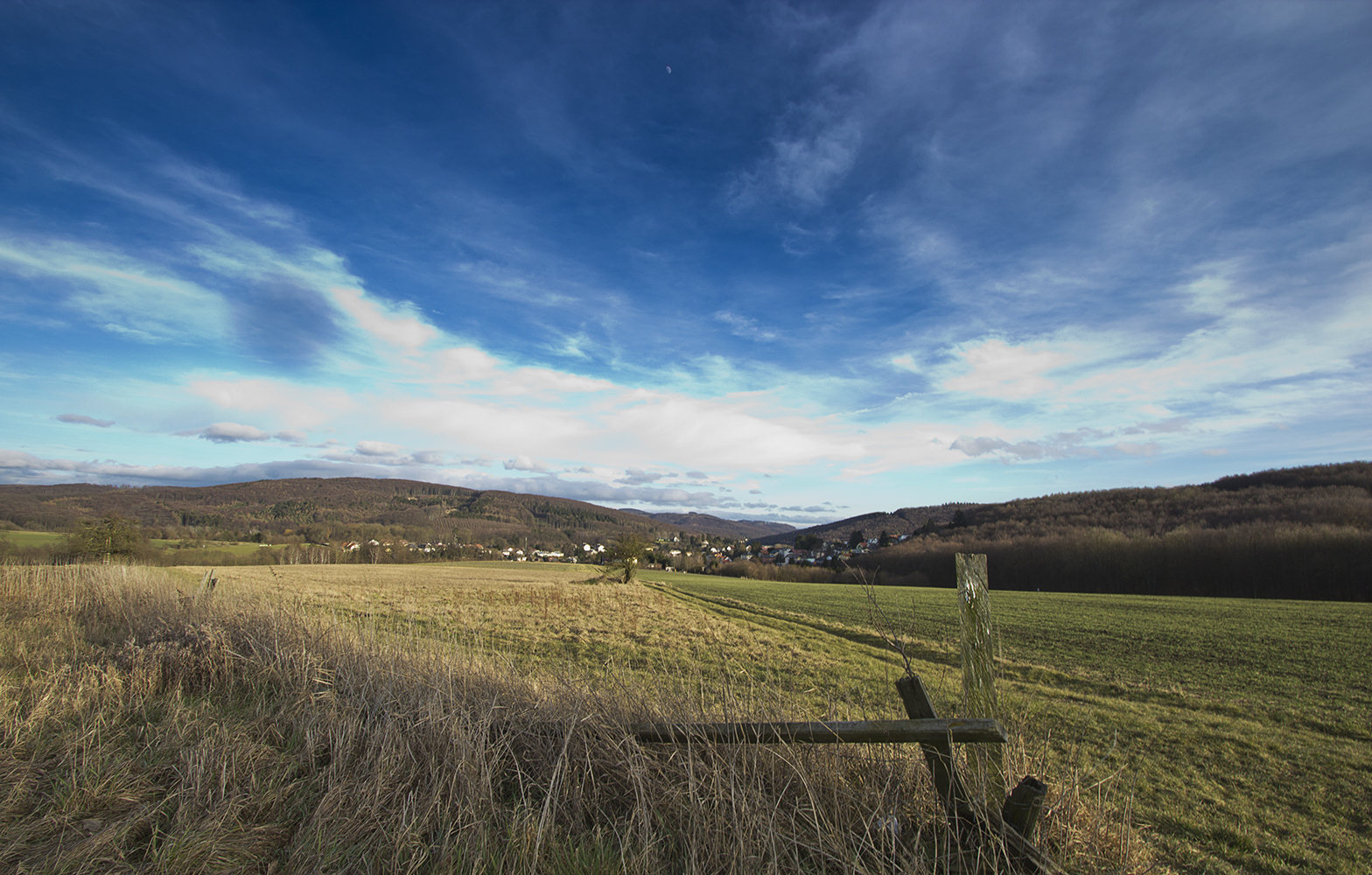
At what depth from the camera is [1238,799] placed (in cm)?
748

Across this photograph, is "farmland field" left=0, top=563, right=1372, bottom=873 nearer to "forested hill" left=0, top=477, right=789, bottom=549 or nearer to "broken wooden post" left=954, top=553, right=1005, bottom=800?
"broken wooden post" left=954, top=553, right=1005, bottom=800

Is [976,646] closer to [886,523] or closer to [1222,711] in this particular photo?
[1222,711]

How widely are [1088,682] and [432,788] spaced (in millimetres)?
17389

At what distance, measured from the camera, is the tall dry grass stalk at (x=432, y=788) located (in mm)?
3334

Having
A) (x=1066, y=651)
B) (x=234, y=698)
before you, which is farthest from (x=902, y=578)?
(x=234, y=698)

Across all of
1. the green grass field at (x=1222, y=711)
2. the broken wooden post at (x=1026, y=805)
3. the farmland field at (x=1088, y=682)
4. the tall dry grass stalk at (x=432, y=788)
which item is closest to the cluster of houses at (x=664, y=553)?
the farmland field at (x=1088, y=682)

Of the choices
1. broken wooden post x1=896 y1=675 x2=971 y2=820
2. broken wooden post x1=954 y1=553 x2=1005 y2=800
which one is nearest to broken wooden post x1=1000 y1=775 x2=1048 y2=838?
broken wooden post x1=896 y1=675 x2=971 y2=820

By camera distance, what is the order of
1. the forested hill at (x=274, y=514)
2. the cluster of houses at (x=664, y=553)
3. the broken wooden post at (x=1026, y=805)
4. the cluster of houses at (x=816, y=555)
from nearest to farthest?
1. the broken wooden post at (x=1026, y=805)
2. the forested hill at (x=274, y=514)
3. the cluster of houses at (x=664, y=553)
4. the cluster of houses at (x=816, y=555)

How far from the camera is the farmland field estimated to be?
484 cm

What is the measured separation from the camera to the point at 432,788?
4035mm

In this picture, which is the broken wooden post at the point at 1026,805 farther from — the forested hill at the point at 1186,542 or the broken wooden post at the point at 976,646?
the forested hill at the point at 1186,542

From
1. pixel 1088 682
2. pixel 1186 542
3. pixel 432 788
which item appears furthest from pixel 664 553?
pixel 432 788

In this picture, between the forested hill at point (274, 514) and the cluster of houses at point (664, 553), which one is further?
the cluster of houses at point (664, 553)

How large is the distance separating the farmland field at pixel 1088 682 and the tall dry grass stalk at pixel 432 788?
169 mm
